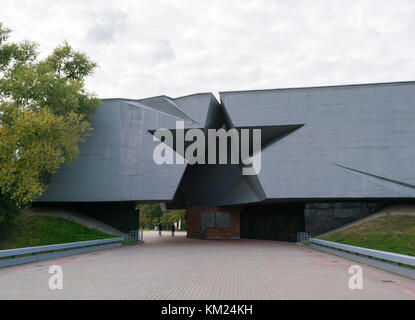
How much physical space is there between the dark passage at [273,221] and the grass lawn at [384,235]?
589cm

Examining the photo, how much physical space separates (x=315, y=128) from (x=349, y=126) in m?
2.50

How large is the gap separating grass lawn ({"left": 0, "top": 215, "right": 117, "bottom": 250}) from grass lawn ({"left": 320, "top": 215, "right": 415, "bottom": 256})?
17095mm

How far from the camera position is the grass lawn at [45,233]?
68.0 feet

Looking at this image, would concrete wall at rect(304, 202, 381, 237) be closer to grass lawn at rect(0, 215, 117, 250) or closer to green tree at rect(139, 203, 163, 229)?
grass lawn at rect(0, 215, 117, 250)

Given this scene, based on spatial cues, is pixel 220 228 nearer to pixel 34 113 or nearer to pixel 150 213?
pixel 34 113

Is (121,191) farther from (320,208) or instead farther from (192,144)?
(320,208)

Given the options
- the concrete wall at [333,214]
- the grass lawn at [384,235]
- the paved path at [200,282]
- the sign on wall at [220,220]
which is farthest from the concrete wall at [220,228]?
the paved path at [200,282]

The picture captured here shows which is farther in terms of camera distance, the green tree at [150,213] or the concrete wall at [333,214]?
the green tree at [150,213]

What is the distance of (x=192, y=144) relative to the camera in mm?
27891

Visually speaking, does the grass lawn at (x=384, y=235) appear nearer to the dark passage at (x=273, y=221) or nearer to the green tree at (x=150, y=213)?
the dark passage at (x=273, y=221)

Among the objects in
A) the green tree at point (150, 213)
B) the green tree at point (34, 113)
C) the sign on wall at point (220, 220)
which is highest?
the green tree at point (34, 113)

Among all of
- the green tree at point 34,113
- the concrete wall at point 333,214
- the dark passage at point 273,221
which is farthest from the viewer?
the dark passage at point 273,221

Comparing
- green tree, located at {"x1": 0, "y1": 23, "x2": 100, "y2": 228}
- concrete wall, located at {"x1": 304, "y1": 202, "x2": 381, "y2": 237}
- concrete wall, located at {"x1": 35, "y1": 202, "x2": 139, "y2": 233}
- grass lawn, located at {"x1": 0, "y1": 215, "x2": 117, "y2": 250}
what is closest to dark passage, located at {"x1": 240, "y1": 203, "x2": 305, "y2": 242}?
concrete wall, located at {"x1": 304, "y1": 202, "x2": 381, "y2": 237}
